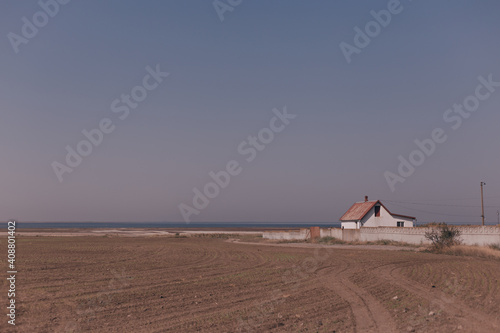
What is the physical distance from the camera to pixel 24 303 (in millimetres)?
11148

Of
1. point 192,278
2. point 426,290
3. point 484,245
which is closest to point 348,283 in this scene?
point 426,290

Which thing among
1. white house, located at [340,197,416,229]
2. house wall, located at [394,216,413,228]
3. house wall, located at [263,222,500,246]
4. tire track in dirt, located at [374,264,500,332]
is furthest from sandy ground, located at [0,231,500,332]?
house wall, located at [394,216,413,228]

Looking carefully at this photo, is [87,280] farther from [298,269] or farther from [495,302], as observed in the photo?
[495,302]

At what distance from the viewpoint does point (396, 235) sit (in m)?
42.7

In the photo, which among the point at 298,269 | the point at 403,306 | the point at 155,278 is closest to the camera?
the point at 403,306

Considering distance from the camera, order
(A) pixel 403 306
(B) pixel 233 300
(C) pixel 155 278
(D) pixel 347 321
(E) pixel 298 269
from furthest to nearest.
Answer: (E) pixel 298 269
(C) pixel 155 278
(B) pixel 233 300
(A) pixel 403 306
(D) pixel 347 321

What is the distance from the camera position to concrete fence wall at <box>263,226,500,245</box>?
3228 cm

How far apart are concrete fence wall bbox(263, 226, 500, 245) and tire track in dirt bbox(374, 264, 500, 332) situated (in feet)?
62.2

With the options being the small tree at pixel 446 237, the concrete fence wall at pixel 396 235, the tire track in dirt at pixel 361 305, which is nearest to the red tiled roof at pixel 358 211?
the concrete fence wall at pixel 396 235

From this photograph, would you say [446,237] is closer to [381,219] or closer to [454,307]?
[381,219]

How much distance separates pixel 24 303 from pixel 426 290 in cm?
1095

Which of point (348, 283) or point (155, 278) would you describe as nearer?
point (348, 283)

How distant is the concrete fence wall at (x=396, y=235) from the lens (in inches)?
1271

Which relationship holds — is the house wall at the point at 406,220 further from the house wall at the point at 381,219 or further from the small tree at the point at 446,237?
the small tree at the point at 446,237
